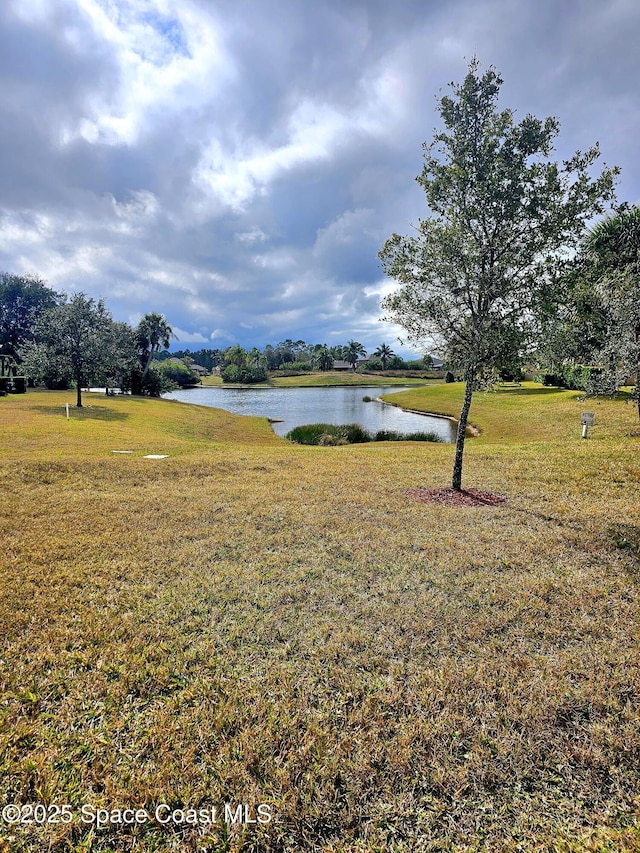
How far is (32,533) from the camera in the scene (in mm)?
6469

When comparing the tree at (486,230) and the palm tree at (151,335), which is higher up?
the palm tree at (151,335)

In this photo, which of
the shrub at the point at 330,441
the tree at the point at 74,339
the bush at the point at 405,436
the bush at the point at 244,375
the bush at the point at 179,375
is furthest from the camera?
the bush at the point at 244,375

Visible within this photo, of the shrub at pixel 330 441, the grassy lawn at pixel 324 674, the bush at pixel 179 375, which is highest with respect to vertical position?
the bush at pixel 179 375

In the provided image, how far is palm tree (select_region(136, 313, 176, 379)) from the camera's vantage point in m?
54.6

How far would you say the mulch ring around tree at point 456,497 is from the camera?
8.49m

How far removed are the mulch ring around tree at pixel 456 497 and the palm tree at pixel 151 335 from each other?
177 ft

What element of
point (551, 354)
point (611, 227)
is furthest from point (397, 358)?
point (551, 354)

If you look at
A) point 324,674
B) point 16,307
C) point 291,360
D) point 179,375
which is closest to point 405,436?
point 324,674

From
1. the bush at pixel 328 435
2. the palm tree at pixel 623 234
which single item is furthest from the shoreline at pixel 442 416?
the palm tree at pixel 623 234

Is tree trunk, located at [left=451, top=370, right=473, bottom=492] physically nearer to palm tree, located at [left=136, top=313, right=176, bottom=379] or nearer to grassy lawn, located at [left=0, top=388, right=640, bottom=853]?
grassy lawn, located at [left=0, top=388, right=640, bottom=853]

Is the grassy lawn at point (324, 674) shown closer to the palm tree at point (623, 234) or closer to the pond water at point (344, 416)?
the palm tree at point (623, 234)

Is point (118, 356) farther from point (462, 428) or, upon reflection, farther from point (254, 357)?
point (254, 357)

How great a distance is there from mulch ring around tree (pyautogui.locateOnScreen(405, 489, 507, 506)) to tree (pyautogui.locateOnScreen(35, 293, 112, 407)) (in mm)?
30071

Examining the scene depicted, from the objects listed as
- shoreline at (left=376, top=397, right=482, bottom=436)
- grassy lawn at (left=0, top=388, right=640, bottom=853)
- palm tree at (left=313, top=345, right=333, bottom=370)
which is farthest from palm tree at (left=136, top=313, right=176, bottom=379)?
palm tree at (left=313, top=345, right=333, bottom=370)
